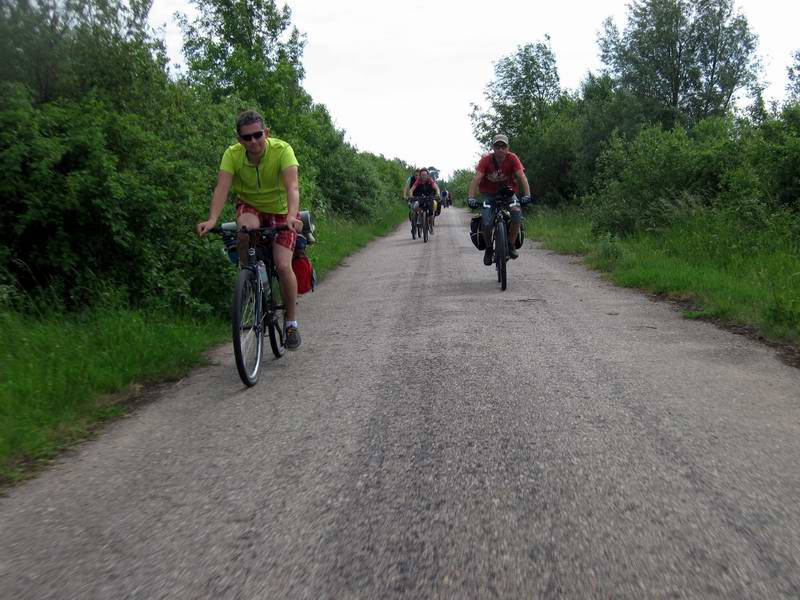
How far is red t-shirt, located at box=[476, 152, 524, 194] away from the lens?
10.2m

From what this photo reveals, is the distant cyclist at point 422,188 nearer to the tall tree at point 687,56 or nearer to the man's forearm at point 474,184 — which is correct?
the man's forearm at point 474,184

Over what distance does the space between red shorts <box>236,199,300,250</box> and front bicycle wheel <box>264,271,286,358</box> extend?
1.23 feet

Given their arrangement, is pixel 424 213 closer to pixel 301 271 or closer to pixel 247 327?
pixel 301 271

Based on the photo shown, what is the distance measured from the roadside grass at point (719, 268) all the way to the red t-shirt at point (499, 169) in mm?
2161

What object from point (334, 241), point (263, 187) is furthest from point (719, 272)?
Result: point (334, 241)

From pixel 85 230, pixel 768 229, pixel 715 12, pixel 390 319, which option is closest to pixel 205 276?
pixel 85 230

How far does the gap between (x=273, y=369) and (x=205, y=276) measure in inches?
97.0

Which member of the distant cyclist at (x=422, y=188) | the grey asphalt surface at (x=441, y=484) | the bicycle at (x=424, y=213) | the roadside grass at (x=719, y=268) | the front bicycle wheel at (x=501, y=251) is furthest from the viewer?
the distant cyclist at (x=422, y=188)

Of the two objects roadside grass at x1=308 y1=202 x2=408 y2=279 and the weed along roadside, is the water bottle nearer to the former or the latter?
the weed along roadside

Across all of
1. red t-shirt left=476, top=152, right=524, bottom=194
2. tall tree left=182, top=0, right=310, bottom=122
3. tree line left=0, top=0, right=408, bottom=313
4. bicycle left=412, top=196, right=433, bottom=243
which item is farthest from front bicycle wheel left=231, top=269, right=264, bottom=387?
tall tree left=182, top=0, right=310, bottom=122

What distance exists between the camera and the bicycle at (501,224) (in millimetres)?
9586

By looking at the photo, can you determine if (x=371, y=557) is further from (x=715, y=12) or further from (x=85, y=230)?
(x=715, y=12)

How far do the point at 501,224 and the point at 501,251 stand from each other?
0.53 meters

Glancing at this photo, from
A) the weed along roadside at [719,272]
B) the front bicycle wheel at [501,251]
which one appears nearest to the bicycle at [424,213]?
the weed along roadside at [719,272]
